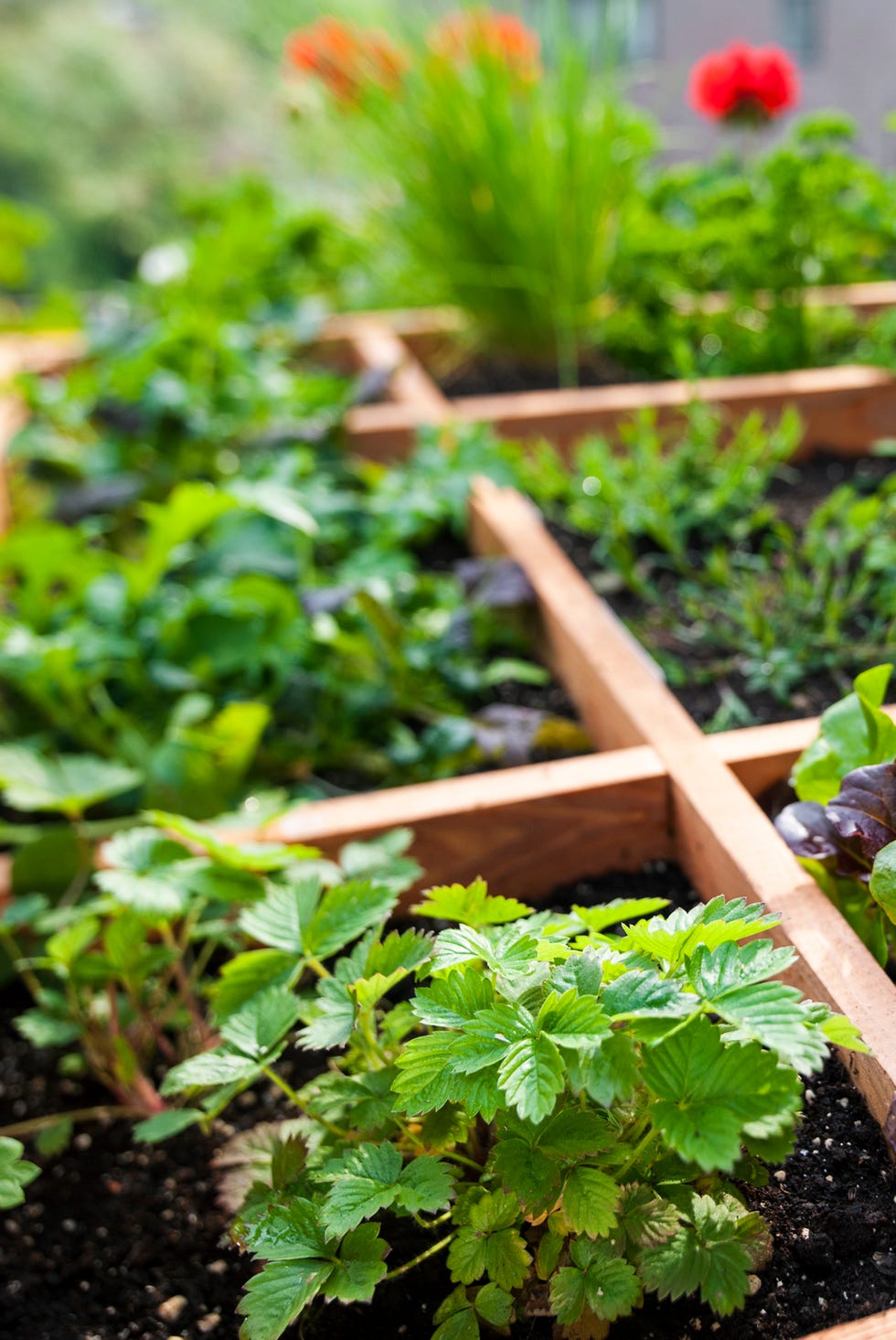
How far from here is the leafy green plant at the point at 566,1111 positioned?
1.57 feet

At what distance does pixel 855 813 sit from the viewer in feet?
2.10

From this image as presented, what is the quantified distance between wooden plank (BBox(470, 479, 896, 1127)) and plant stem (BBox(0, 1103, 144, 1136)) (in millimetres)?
440

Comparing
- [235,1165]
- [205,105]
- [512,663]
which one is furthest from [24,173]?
[235,1165]

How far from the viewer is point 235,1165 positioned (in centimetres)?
73

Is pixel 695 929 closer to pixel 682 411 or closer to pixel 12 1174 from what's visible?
pixel 12 1174

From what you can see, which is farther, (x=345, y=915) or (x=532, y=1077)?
(x=345, y=915)

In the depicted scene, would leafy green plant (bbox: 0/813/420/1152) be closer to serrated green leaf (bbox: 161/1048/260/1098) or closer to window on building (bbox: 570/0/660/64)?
serrated green leaf (bbox: 161/1048/260/1098)

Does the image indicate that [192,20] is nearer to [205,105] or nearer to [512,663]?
[205,105]

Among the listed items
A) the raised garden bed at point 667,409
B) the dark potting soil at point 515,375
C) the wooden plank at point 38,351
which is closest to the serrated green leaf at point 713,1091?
the raised garden bed at point 667,409

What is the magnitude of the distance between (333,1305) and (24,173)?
6546 millimetres

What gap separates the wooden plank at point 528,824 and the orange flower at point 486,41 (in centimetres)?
151

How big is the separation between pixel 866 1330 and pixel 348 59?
2121 millimetres

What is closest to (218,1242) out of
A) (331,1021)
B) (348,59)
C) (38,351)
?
(331,1021)

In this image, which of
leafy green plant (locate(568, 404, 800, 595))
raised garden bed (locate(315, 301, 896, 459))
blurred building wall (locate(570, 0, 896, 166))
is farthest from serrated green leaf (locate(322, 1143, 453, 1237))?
blurred building wall (locate(570, 0, 896, 166))
